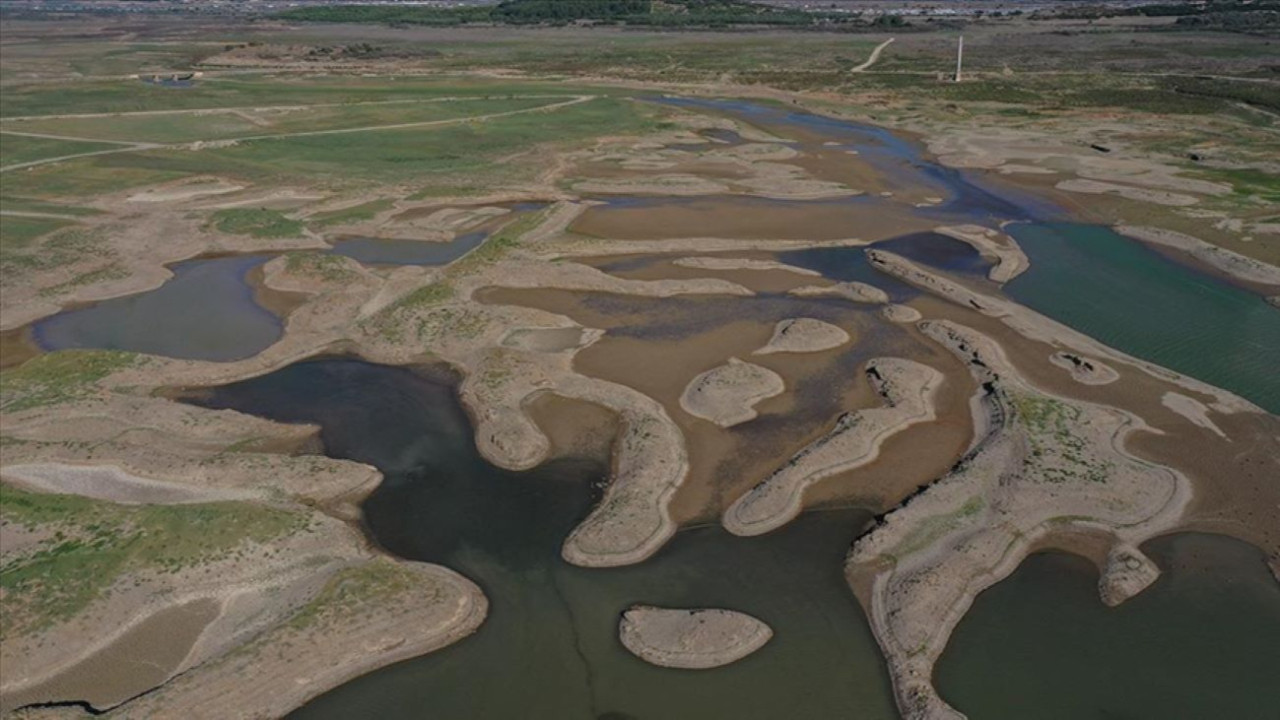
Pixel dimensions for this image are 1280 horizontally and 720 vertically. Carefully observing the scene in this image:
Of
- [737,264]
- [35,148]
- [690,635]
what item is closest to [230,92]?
[35,148]

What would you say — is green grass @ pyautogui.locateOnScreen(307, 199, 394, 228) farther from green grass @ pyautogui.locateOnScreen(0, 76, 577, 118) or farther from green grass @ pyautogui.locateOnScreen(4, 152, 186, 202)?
green grass @ pyautogui.locateOnScreen(0, 76, 577, 118)

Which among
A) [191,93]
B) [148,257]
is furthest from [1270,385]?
[191,93]

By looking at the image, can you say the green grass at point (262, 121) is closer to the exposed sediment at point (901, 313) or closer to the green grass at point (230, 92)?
the green grass at point (230, 92)

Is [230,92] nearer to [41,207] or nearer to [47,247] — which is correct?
[41,207]

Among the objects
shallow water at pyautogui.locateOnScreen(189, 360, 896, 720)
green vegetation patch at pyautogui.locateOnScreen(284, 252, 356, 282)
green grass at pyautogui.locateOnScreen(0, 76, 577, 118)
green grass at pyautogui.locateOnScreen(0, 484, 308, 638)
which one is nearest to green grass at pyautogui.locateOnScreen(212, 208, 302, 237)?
green vegetation patch at pyautogui.locateOnScreen(284, 252, 356, 282)

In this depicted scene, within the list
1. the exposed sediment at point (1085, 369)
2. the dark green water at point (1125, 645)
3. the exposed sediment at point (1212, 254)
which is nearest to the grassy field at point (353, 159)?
the exposed sediment at point (1212, 254)

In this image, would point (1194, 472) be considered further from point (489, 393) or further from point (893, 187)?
point (893, 187)

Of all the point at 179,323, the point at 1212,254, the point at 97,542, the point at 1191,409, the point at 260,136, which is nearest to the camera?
the point at 97,542
